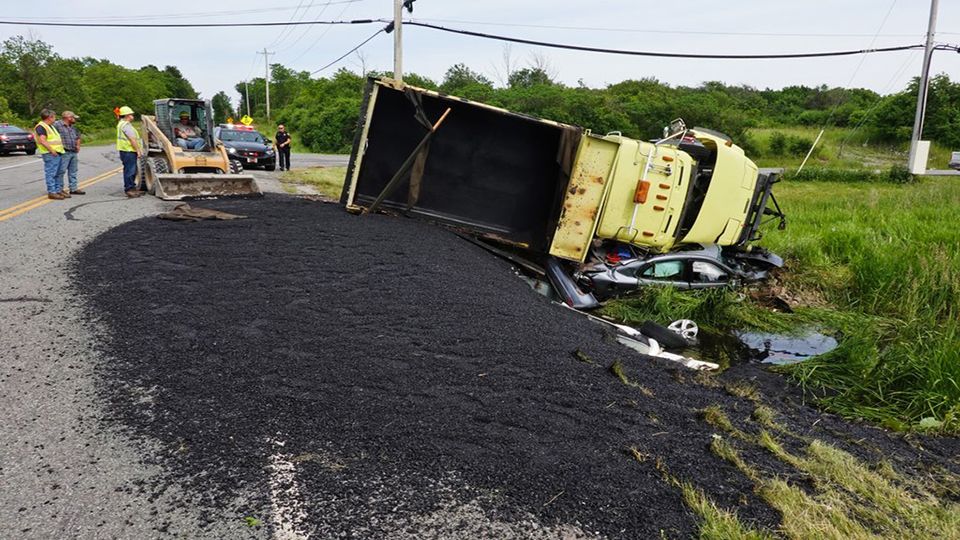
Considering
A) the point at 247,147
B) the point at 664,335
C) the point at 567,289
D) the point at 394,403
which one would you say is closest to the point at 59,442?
the point at 394,403

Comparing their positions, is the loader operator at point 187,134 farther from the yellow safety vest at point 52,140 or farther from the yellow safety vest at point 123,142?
the yellow safety vest at point 52,140

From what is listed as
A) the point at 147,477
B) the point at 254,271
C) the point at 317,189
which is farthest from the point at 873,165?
the point at 147,477

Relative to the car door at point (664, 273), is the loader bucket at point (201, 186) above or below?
below

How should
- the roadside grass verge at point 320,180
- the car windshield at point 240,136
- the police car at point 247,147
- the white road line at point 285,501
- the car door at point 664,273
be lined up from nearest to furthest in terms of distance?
the white road line at point 285,501 < the car door at point 664,273 < the roadside grass verge at point 320,180 < the police car at point 247,147 < the car windshield at point 240,136

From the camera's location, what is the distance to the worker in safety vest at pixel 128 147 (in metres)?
11.8

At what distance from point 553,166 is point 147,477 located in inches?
298

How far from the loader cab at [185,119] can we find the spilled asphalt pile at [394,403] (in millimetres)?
7289

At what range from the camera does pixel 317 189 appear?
1548 centimetres

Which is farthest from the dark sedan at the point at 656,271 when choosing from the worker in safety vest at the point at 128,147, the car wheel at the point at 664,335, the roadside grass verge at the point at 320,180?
the worker in safety vest at the point at 128,147

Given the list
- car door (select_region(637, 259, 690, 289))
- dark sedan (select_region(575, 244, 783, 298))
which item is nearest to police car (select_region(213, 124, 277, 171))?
dark sedan (select_region(575, 244, 783, 298))

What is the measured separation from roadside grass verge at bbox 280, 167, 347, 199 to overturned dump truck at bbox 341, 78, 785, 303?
15.1 ft

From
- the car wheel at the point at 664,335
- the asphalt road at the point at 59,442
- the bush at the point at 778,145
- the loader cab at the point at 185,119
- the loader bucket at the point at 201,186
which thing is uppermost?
the bush at the point at 778,145

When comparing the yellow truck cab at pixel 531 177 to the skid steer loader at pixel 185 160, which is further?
the skid steer loader at pixel 185 160

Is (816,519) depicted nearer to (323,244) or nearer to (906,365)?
(906,365)
